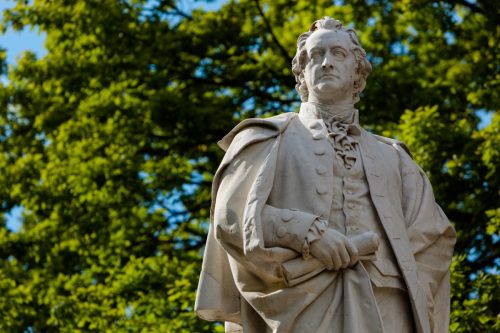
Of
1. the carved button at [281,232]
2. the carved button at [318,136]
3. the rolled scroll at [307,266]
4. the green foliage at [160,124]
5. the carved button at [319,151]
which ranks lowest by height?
the rolled scroll at [307,266]

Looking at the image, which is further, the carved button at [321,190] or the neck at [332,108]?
the neck at [332,108]

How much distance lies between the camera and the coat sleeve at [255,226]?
344 inches

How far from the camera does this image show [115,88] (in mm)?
21328

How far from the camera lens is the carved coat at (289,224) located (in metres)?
8.77

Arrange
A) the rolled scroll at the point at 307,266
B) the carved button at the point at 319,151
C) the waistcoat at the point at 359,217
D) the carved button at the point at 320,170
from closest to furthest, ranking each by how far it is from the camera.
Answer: the rolled scroll at the point at 307,266 → the waistcoat at the point at 359,217 → the carved button at the point at 320,170 → the carved button at the point at 319,151

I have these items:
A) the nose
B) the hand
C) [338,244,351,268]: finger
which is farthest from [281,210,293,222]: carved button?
the nose

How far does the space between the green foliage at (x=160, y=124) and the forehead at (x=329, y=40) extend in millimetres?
8381

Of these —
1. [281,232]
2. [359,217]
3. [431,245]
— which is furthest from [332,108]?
[281,232]

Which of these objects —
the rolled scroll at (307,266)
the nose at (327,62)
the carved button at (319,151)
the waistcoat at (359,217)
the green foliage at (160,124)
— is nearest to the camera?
the rolled scroll at (307,266)

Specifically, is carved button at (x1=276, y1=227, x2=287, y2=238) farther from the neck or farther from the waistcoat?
the neck

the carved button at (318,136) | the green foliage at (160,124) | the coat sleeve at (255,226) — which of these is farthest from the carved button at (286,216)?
the green foliage at (160,124)

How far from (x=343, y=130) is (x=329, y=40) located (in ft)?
1.87

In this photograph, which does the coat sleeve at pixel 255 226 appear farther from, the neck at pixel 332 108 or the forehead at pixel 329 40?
the forehead at pixel 329 40

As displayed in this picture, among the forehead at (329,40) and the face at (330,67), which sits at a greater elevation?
the forehead at (329,40)
